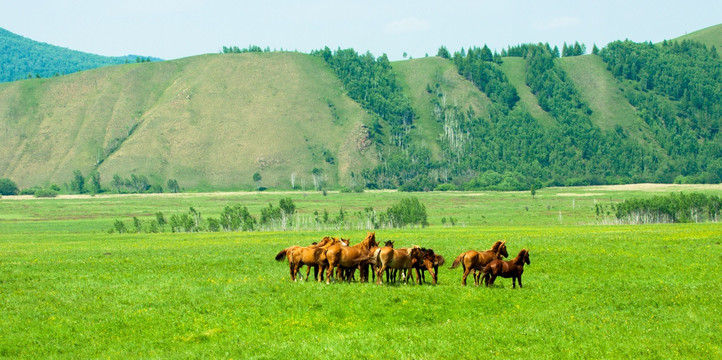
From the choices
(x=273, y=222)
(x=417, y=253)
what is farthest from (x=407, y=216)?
(x=417, y=253)

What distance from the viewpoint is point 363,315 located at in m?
24.3

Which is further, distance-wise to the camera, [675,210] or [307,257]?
[675,210]

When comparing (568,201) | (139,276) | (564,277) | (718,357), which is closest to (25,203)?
(568,201)

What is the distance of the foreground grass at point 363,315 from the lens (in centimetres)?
1981

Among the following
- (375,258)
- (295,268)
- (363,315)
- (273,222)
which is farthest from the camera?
(273,222)

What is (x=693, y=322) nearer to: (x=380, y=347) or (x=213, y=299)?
(x=380, y=347)

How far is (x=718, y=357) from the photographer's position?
58.7ft

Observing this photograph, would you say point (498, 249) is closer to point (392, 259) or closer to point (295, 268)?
point (392, 259)

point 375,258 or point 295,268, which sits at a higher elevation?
point 375,258

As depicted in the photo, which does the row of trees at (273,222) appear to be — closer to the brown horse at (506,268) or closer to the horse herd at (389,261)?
the horse herd at (389,261)

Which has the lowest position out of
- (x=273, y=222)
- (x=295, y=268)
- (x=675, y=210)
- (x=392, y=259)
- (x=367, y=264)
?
(x=675, y=210)

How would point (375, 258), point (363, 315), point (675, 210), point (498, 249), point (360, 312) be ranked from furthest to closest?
point (675, 210), point (498, 249), point (375, 258), point (360, 312), point (363, 315)

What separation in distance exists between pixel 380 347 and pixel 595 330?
6717 millimetres

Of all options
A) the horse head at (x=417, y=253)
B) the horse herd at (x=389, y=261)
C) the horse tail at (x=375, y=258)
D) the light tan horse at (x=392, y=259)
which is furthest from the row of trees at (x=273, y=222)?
the light tan horse at (x=392, y=259)
